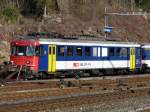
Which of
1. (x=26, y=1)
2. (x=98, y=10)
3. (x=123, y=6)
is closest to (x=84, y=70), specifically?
(x=26, y=1)

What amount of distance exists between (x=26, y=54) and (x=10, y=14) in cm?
2159

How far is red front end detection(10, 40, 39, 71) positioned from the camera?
111ft

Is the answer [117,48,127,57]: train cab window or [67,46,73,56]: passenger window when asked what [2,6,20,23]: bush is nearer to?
[117,48,127,57]: train cab window

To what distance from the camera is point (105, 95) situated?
23.0m

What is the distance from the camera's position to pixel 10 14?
54875 millimetres

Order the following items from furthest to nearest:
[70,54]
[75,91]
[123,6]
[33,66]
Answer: [123,6]
[70,54]
[33,66]
[75,91]

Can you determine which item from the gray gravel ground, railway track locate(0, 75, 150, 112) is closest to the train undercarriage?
railway track locate(0, 75, 150, 112)

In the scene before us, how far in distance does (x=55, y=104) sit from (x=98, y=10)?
202ft

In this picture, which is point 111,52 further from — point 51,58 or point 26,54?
point 26,54

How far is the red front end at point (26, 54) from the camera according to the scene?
111 feet

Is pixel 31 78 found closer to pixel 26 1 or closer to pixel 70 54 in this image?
pixel 70 54

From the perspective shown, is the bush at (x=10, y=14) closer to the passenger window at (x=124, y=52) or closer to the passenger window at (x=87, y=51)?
the passenger window at (x=124, y=52)

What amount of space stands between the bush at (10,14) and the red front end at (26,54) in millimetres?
20316

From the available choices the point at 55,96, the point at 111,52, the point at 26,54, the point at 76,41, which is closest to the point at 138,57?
the point at 111,52
